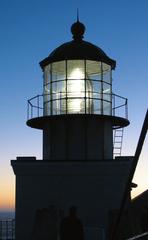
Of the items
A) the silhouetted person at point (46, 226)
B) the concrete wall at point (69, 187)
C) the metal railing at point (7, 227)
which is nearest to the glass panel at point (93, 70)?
the concrete wall at point (69, 187)

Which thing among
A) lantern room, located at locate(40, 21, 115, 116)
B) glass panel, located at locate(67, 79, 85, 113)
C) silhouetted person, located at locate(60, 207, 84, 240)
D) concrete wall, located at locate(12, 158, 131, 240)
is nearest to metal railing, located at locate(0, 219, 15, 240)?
concrete wall, located at locate(12, 158, 131, 240)

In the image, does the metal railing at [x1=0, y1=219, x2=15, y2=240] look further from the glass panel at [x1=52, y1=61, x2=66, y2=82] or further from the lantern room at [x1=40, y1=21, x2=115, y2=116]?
the glass panel at [x1=52, y1=61, x2=66, y2=82]

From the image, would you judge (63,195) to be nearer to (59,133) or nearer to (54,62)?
(59,133)

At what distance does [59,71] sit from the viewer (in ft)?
52.9

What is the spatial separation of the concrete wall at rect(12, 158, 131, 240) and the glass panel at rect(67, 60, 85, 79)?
2643mm

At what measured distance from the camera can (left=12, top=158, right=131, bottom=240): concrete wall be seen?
15.0 metres

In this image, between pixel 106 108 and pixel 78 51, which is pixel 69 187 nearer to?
→ pixel 106 108

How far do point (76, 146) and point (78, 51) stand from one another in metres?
2.91

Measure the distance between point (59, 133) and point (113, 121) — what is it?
1794mm

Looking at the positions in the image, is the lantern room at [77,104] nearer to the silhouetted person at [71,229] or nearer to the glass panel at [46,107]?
the glass panel at [46,107]

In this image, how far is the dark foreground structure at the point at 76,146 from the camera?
594 inches

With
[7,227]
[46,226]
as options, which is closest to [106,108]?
[7,227]

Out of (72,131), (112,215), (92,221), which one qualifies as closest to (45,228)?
(112,215)

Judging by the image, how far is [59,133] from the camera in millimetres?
16062
